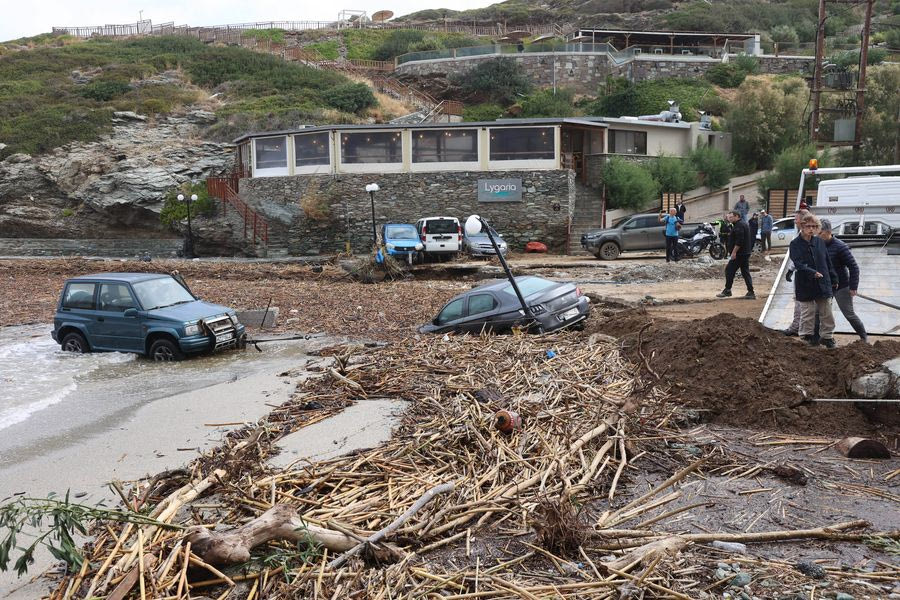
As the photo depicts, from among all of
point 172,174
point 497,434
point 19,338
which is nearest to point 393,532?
point 497,434

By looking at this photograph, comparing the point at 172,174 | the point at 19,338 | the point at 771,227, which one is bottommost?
the point at 19,338

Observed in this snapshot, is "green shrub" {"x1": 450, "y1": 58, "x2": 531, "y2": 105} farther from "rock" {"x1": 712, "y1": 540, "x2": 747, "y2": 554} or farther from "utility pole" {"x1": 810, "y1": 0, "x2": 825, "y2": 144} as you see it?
"rock" {"x1": 712, "y1": 540, "x2": 747, "y2": 554}

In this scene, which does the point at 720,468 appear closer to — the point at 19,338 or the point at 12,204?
the point at 19,338

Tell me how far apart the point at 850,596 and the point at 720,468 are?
2.39m

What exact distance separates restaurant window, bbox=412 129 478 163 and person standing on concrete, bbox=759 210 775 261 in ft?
42.4

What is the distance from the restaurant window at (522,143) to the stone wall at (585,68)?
26.9m

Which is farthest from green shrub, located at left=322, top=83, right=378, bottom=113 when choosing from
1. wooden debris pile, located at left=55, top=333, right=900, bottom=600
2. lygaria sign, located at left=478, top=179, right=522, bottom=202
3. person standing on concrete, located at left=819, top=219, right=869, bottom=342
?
wooden debris pile, located at left=55, top=333, right=900, bottom=600

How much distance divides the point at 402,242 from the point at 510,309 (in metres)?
15.4

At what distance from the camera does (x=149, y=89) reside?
5300cm

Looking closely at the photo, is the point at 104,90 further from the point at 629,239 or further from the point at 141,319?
the point at 141,319

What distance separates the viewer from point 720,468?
22.2 ft

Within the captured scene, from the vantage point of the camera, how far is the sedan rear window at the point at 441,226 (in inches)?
1115

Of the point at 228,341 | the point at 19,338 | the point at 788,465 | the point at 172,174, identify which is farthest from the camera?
the point at 172,174

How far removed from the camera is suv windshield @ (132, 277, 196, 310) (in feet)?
46.6
